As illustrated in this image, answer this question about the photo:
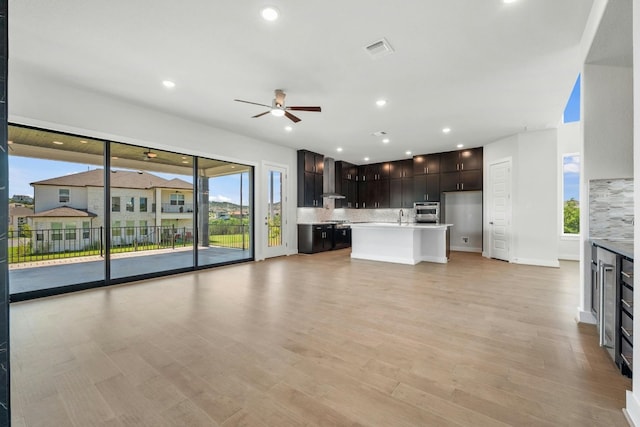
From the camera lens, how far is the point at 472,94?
4180mm

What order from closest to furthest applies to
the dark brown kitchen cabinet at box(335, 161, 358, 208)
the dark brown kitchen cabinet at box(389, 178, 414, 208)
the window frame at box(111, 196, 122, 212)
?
the window frame at box(111, 196, 122, 212), the dark brown kitchen cabinet at box(389, 178, 414, 208), the dark brown kitchen cabinet at box(335, 161, 358, 208)

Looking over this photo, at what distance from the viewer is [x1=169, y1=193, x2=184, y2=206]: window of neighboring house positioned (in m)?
6.99

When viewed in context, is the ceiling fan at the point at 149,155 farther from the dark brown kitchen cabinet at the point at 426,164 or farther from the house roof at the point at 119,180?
the dark brown kitchen cabinet at the point at 426,164

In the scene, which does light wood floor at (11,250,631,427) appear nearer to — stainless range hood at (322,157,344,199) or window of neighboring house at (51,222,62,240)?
window of neighboring house at (51,222,62,240)

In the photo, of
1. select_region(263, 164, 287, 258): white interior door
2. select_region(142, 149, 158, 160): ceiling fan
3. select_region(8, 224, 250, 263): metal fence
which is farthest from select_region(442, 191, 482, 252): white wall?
select_region(142, 149, 158, 160): ceiling fan

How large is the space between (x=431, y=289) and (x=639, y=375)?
2.69m

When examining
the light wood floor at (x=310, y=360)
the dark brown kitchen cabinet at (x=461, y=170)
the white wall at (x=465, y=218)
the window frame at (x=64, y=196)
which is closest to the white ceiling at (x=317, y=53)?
the window frame at (x=64, y=196)

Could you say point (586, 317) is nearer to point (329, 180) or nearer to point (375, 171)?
point (329, 180)

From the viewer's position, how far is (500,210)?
6.79m

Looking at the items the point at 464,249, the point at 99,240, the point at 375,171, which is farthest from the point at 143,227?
the point at 464,249

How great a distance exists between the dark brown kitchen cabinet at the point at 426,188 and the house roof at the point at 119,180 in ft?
21.6

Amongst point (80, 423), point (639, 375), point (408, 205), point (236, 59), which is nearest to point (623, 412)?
point (639, 375)

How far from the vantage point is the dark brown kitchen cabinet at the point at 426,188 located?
8.22m

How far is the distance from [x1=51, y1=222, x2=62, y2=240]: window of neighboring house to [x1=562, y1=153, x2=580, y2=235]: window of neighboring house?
11.1 m
